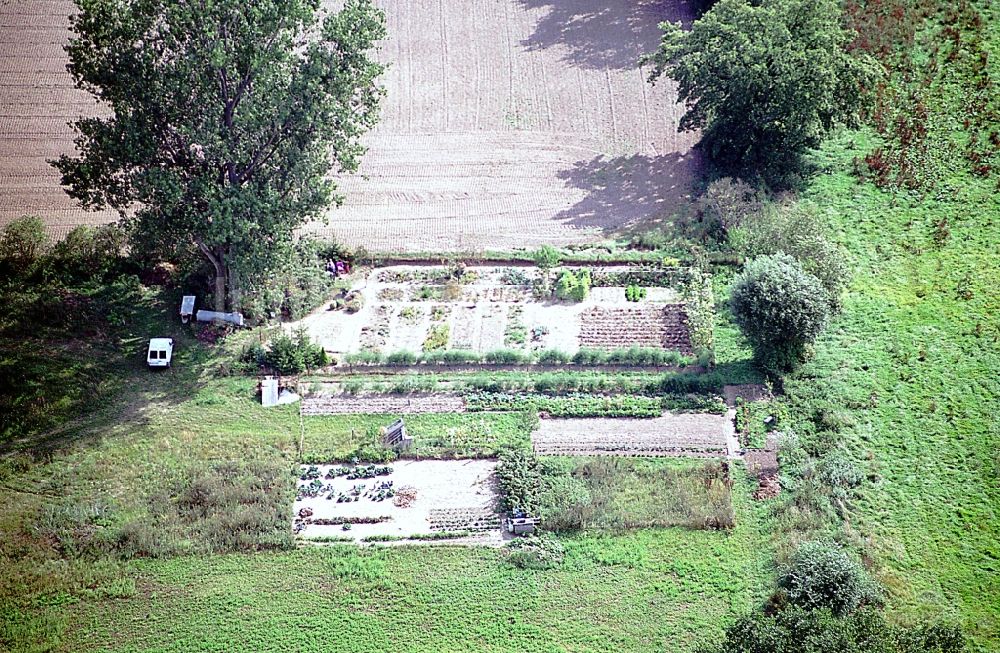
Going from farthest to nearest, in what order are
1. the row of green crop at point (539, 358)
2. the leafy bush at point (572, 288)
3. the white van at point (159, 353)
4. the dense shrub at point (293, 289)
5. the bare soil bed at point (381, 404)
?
1. the leafy bush at point (572, 288)
2. the dense shrub at point (293, 289)
3. the row of green crop at point (539, 358)
4. the white van at point (159, 353)
5. the bare soil bed at point (381, 404)

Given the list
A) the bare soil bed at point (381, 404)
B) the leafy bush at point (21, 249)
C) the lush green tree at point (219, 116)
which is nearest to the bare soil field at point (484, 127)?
the leafy bush at point (21, 249)

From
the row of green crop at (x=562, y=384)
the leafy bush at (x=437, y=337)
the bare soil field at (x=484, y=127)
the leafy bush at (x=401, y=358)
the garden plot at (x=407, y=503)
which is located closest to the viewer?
the garden plot at (x=407, y=503)

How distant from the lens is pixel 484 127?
5144 cm

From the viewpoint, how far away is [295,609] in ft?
107

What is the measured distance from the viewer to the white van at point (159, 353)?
40312 millimetres

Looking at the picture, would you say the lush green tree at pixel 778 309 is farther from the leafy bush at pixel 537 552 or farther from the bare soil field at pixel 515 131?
the leafy bush at pixel 537 552

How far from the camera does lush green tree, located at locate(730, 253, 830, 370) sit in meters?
38.8

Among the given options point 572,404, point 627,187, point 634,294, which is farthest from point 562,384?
point 627,187

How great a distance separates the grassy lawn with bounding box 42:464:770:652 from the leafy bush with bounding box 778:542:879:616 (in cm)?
129

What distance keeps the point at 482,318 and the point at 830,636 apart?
18.4 metres

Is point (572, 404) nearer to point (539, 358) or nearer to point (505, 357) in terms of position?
point (539, 358)

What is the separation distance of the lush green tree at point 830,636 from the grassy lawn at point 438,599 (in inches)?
117

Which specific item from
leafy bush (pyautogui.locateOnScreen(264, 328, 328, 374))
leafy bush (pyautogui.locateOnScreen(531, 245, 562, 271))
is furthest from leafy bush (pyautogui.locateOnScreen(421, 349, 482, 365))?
leafy bush (pyautogui.locateOnScreen(531, 245, 562, 271))

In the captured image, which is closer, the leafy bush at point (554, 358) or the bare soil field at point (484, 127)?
the leafy bush at point (554, 358)
